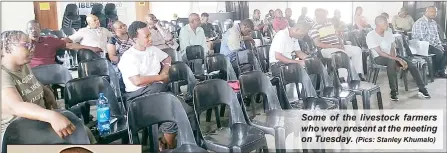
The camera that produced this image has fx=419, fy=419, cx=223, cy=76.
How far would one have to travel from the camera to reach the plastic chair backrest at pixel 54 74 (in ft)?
7.69

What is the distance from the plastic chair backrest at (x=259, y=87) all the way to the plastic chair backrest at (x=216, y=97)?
0.17m

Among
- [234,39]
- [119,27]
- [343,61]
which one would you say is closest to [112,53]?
[119,27]

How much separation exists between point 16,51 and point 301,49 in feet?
5.66

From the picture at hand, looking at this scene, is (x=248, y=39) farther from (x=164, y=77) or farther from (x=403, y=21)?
(x=403, y=21)

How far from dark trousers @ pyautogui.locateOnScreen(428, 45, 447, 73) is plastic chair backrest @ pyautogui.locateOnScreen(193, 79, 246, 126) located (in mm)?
1176

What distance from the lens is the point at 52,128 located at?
171 cm

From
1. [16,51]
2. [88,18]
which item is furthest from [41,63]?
[16,51]

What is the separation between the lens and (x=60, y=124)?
5.53 ft

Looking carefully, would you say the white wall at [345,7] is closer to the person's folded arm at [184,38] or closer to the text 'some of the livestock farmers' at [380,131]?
the text 'some of the livestock farmers' at [380,131]

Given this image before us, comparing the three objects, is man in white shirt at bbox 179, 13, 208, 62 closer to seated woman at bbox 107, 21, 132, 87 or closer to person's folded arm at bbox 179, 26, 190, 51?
person's folded arm at bbox 179, 26, 190, 51

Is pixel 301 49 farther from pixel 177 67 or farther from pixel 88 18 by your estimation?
pixel 88 18

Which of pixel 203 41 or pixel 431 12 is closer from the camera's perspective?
pixel 431 12

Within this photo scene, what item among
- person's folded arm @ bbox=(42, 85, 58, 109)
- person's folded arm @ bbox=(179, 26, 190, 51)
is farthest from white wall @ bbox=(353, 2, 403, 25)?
person's folded arm @ bbox=(42, 85, 58, 109)

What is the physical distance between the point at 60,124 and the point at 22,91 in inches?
12.3
